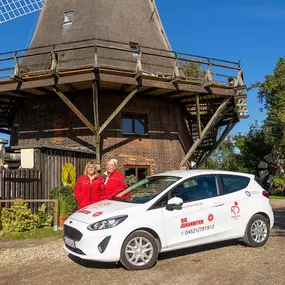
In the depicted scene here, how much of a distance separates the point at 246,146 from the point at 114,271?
30.3m

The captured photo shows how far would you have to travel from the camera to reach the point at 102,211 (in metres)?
5.92

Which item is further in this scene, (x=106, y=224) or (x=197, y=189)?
(x=197, y=189)

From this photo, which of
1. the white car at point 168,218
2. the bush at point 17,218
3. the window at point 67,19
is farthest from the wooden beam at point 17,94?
the white car at point 168,218

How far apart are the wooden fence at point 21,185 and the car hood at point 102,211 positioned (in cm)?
496

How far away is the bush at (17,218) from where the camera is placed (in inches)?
378

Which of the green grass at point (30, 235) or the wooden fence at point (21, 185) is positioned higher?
the wooden fence at point (21, 185)

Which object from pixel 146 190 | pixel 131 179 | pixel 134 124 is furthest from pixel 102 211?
pixel 134 124

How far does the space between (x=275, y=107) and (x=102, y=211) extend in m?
29.6

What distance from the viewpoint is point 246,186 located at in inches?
284

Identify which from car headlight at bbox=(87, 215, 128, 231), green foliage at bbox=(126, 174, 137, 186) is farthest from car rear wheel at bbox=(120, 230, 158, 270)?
green foliage at bbox=(126, 174, 137, 186)

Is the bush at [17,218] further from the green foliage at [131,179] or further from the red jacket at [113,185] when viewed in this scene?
the green foliage at [131,179]

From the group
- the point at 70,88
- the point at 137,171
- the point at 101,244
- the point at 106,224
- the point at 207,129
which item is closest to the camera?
the point at 101,244

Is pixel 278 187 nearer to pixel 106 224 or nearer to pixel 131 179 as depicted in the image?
pixel 131 179

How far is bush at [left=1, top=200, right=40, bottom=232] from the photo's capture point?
959 cm
